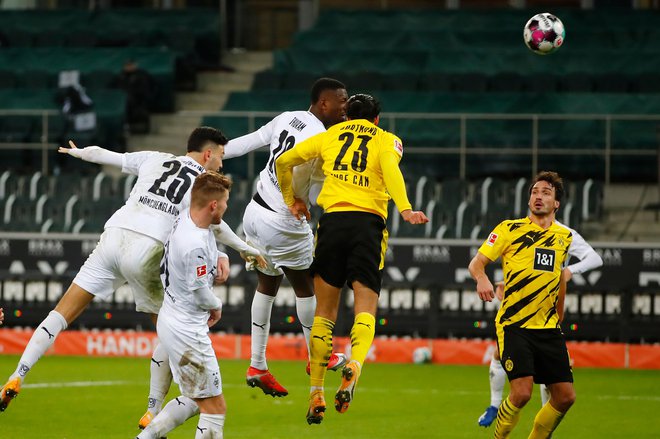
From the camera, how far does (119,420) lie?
13.5 metres

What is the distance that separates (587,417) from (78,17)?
1972 cm

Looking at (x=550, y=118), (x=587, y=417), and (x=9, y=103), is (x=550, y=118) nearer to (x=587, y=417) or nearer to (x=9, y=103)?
(x=587, y=417)

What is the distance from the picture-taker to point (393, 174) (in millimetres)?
10469

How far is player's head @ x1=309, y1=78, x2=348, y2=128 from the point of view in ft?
38.0

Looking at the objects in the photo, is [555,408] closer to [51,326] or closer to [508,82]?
[51,326]

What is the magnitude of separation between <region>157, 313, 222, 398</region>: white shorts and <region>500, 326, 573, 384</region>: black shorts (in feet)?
7.97

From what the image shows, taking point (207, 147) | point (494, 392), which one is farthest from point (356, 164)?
point (494, 392)

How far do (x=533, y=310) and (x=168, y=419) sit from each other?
10.0 feet

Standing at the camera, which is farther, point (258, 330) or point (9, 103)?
point (9, 103)

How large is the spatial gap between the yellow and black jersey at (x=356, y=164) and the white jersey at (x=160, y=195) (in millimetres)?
1051

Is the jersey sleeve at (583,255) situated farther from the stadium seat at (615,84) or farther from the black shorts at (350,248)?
the stadium seat at (615,84)

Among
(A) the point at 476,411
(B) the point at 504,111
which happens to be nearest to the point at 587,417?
(A) the point at 476,411

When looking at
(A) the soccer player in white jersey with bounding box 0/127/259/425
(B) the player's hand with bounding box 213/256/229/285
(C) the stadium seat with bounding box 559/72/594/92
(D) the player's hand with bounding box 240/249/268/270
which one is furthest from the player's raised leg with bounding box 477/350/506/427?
(C) the stadium seat with bounding box 559/72/594/92

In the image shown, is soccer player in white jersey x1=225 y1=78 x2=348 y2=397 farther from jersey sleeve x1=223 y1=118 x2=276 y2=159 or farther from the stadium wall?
the stadium wall
